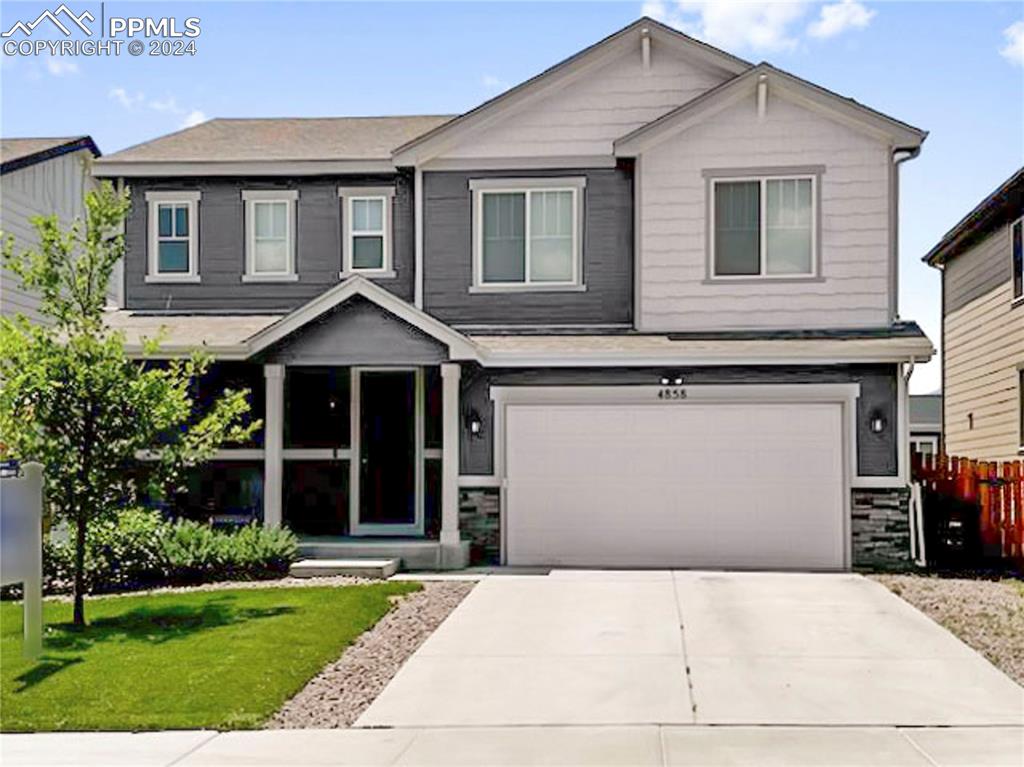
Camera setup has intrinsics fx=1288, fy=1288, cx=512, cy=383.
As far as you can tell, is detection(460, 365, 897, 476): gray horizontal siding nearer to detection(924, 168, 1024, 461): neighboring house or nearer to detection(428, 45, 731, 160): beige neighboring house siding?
detection(428, 45, 731, 160): beige neighboring house siding

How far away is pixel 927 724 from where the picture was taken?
8570 mm

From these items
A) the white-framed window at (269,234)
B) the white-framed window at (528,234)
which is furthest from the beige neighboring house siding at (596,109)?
the white-framed window at (269,234)

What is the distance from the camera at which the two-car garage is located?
16.5 m

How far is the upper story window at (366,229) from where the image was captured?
1933 centimetres

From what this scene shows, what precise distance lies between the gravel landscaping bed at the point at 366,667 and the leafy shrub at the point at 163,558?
2503mm

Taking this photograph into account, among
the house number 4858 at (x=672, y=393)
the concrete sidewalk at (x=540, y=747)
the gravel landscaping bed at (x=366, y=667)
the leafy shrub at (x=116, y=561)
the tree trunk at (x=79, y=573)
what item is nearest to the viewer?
the concrete sidewalk at (x=540, y=747)

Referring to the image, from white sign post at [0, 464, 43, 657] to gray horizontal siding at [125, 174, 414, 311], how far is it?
12961 mm

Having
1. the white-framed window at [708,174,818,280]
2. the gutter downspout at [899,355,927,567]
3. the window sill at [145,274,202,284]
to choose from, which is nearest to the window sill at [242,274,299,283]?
the window sill at [145,274,202,284]

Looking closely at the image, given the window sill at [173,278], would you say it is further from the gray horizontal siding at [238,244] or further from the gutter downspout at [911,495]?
the gutter downspout at [911,495]

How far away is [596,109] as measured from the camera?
18.5 meters

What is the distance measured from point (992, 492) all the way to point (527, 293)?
268 inches

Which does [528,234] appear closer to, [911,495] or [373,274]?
[373,274]

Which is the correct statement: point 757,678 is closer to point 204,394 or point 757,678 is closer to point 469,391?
point 469,391

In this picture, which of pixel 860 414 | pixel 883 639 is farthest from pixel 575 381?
pixel 883 639
